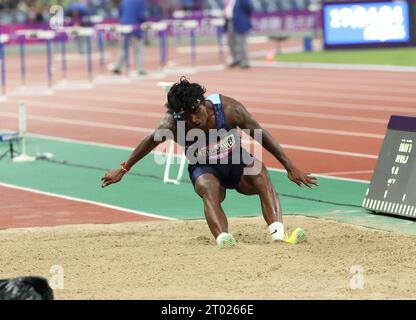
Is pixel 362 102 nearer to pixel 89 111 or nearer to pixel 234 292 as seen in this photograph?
pixel 89 111

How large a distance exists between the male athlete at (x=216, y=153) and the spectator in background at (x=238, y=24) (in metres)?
20.4

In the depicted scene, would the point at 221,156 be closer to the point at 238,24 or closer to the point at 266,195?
the point at 266,195

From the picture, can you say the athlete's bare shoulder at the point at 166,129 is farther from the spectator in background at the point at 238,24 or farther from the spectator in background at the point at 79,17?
the spectator in background at the point at 79,17

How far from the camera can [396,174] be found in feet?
38.8

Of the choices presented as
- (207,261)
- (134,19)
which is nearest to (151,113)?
(134,19)

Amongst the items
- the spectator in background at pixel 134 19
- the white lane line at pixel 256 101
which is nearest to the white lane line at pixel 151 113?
the white lane line at pixel 256 101

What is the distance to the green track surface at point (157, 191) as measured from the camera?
12.1 meters

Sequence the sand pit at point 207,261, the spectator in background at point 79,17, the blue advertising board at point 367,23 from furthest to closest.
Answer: the spectator in background at point 79,17, the blue advertising board at point 367,23, the sand pit at point 207,261

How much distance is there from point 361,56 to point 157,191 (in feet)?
69.5

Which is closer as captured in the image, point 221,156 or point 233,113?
point 233,113

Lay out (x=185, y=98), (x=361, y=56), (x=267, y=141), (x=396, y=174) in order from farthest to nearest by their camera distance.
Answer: (x=361, y=56) < (x=396, y=174) < (x=267, y=141) < (x=185, y=98)

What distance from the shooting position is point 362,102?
910 inches

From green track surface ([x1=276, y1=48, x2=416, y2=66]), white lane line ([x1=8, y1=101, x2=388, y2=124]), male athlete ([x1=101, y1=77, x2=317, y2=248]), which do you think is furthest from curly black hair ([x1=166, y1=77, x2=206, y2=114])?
green track surface ([x1=276, y1=48, x2=416, y2=66])

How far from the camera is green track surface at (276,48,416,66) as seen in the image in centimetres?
3209
